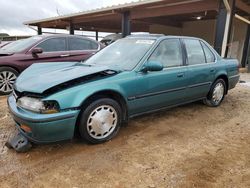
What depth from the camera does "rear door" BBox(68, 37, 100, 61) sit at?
6.49 m

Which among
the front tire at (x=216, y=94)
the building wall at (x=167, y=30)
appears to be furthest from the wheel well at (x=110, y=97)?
the building wall at (x=167, y=30)

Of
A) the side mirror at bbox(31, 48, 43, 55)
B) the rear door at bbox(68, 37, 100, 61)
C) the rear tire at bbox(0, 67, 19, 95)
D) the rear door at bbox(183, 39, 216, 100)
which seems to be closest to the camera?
the rear door at bbox(183, 39, 216, 100)

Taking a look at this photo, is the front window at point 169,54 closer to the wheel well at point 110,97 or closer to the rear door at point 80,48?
the wheel well at point 110,97

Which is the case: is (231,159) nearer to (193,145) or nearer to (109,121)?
(193,145)

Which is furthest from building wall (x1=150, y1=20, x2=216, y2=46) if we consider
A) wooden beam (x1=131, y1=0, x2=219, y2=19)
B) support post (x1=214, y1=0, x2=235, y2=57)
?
support post (x1=214, y1=0, x2=235, y2=57)

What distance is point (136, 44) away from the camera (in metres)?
3.76

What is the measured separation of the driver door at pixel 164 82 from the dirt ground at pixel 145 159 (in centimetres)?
40

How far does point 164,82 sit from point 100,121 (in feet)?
4.03

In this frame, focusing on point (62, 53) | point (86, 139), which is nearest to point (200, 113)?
point (86, 139)

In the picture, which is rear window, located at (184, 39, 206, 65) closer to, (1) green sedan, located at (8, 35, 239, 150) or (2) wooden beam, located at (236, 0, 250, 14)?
(1) green sedan, located at (8, 35, 239, 150)

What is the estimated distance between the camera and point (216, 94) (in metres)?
4.79

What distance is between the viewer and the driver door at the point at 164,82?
11.0 ft

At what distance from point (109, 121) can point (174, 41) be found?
1.85 metres

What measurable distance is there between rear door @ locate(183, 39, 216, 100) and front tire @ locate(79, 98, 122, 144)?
1.61 m
